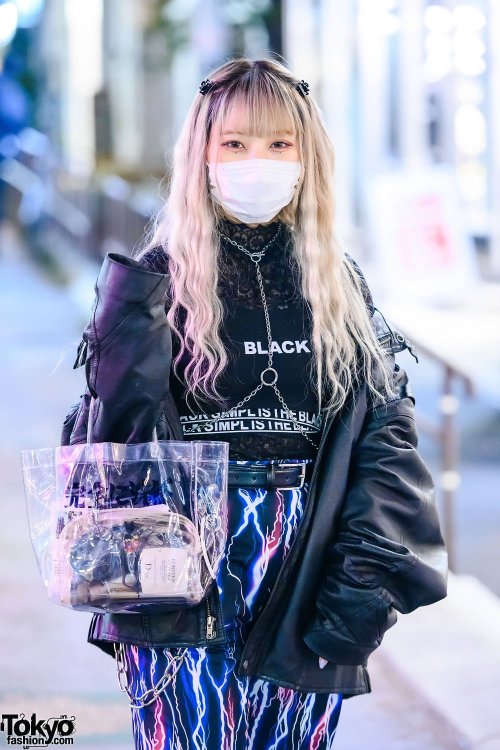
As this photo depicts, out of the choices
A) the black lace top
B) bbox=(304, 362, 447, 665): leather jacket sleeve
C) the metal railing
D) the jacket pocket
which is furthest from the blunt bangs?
the metal railing

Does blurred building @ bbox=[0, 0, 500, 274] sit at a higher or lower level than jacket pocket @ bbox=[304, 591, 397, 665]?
higher

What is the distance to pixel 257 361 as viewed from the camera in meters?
2.38

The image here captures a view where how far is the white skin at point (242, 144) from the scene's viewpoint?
2.40m

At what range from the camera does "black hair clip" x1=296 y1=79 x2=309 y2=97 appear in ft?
8.02

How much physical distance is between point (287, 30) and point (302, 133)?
1053 centimetres

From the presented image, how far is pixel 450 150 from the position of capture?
31.0ft

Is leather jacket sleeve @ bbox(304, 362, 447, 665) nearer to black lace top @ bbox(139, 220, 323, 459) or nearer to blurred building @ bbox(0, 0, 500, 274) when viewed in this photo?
black lace top @ bbox(139, 220, 323, 459)

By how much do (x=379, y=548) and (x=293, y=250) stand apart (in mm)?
617

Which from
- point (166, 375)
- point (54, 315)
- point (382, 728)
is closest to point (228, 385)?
point (166, 375)

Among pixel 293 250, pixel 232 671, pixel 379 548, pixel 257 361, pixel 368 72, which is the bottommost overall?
pixel 232 671

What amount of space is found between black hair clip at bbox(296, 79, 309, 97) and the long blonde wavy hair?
0.01m

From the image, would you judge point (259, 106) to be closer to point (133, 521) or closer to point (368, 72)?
point (133, 521)

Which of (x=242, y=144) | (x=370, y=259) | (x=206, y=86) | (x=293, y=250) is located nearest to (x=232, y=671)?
(x=293, y=250)

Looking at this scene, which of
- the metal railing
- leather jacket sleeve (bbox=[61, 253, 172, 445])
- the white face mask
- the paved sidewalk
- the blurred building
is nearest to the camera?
leather jacket sleeve (bbox=[61, 253, 172, 445])
